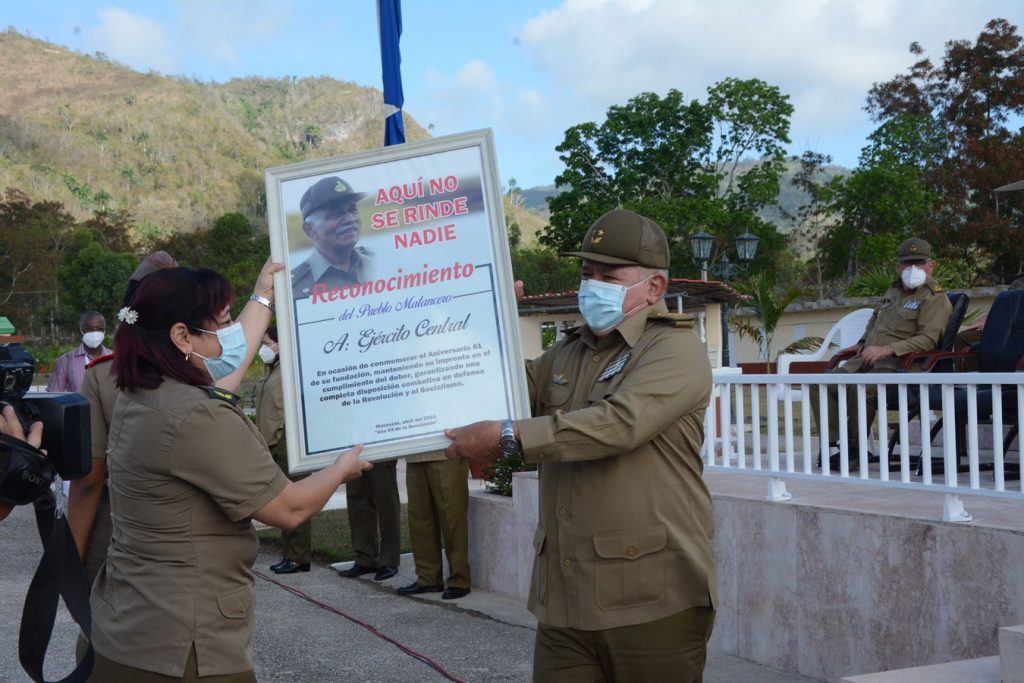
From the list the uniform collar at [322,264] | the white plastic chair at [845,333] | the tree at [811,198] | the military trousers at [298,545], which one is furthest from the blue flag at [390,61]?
the tree at [811,198]

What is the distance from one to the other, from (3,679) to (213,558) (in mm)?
4056

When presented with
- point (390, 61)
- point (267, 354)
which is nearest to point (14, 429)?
point (390, 61)

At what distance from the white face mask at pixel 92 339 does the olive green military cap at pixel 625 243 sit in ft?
25.1

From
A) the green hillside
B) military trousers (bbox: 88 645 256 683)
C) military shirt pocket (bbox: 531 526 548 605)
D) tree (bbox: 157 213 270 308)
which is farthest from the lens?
the green hillside

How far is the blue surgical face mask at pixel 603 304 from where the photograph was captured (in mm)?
3561

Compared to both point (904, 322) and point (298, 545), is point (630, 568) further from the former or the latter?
point (298, 545)

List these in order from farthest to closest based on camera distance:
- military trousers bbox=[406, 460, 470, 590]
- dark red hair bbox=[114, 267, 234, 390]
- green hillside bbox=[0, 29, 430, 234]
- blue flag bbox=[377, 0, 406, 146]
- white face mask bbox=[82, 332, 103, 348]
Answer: green hillside bbox=[0, 29, 430, 234], white face mask bbox=[82, 332, 103, 348], military trousers bbox=[406, 460, 470, 590], blue flag bbox=[377, 0, 406, 146], dark red hair bbox=[114, 267, 234, 390]

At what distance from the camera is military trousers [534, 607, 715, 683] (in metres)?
3.29

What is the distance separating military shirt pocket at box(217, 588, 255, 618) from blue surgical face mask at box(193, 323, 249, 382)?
2.11ft

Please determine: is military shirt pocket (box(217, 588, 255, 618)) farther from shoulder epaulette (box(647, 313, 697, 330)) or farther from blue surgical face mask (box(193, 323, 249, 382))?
shoulder epaulette (box(647, 313, 697, 330))

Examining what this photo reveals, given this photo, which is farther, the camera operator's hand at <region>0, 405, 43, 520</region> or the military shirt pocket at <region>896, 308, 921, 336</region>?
the military shirt pocket at <region>896, 308, 921, 336</region>

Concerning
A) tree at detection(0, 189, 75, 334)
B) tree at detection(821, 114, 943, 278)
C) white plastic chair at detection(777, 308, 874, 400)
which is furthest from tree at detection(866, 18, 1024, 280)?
tree at detection(0, 189, 75, 334)

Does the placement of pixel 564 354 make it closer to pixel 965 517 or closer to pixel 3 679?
pixel 965 517

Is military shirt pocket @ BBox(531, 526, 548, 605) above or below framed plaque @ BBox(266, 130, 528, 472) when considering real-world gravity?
below
